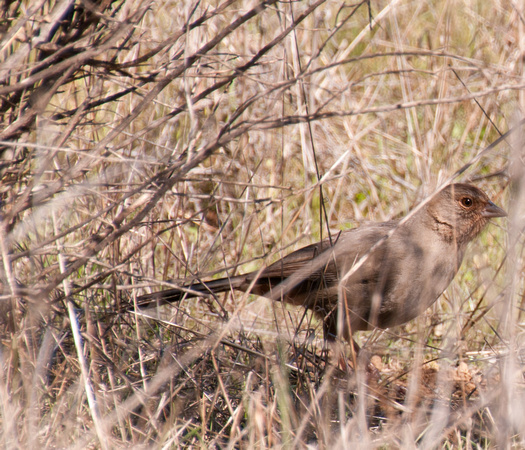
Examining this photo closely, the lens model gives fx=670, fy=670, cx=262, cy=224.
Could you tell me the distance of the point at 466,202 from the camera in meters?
4.74

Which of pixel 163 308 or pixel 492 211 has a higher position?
pixel 492 211

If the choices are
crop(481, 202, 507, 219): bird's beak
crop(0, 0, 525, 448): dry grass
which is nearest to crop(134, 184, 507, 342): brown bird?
crop(481, 202, 507, 219): bird's beak

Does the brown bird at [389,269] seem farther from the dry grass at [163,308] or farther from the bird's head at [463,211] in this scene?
the dry grass at [163,308]

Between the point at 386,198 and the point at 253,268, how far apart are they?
5.03ft

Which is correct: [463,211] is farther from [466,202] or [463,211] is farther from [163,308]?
[163,308]

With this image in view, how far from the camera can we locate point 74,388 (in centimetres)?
312

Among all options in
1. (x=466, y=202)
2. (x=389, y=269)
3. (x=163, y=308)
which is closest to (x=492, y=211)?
(x=466, y=202)

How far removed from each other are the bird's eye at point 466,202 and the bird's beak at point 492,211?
10cm

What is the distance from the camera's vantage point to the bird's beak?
15.3ft

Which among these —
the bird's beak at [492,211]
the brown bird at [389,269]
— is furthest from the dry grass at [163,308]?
the bird's beak at [492,211]

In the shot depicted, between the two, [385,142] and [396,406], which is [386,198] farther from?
[396,406]

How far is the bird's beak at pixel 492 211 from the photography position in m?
4.67

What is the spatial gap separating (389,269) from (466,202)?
843 mm

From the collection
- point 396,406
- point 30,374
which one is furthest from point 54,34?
point 396,406
